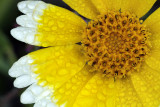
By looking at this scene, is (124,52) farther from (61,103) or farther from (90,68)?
(61,103)

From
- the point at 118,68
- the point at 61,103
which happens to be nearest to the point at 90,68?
the point at 118,68

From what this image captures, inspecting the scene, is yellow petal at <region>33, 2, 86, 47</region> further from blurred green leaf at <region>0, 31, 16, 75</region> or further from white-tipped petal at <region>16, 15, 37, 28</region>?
blurred green leaf at <region>0, 31, 16, 75</region>

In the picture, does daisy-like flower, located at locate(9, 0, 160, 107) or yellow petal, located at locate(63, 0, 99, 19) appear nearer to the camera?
daisy-like flower, located at locate(9, 0, 160, 107)

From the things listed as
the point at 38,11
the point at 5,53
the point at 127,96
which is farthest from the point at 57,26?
the point at 5,53

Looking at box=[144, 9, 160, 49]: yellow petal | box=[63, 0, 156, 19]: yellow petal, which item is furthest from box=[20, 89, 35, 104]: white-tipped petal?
box=[144, 9, 160, 49]: yellow petal

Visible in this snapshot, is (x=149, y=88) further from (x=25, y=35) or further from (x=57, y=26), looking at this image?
(x=25, y=35)
